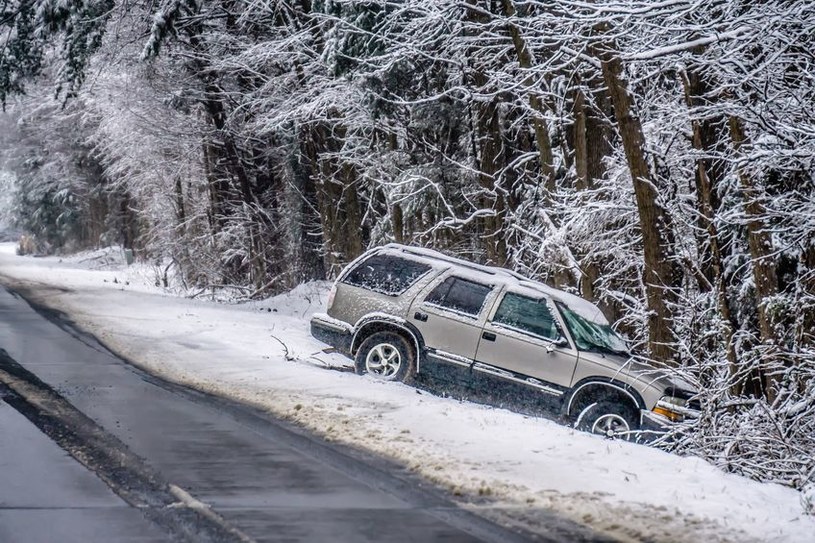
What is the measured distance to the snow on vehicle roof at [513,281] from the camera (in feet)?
43.8

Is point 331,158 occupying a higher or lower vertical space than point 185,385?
higher

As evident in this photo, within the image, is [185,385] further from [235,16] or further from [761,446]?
[235,16]

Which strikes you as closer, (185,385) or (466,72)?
(185,385)

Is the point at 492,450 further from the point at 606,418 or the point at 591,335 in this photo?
the point at 591,335

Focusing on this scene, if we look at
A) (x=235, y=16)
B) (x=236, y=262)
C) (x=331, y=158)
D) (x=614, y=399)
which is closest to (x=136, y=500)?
(x=614, y=399)

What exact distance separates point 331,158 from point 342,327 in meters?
13.3

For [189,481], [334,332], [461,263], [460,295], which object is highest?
[461,263]

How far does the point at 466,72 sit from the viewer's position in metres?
20.3

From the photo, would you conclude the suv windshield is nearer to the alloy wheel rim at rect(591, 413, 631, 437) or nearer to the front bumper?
the alloy wheel rim at rect(591, 413, 631, 437)

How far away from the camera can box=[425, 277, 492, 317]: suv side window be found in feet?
44.2

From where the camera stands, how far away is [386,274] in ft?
46.2

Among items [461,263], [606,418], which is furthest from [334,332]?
[606,418]

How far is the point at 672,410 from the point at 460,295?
123 inches

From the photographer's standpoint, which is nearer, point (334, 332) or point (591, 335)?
point (591, 335)
